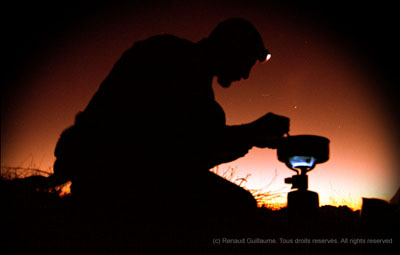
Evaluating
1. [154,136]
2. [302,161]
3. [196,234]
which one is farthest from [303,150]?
[154,136]

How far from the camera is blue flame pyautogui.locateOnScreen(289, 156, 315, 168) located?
8.33 ft

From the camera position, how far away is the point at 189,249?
1.97 metres

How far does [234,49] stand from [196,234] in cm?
186

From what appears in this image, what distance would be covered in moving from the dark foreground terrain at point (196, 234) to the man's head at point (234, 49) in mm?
1483

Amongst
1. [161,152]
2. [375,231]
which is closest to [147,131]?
[161,152]

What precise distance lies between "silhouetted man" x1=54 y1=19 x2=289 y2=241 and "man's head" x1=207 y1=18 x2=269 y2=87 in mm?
382

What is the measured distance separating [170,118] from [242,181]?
2182mm

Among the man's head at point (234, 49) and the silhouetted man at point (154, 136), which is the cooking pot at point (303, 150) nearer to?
the silhouetted man at point (154, 136)

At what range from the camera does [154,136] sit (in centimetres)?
221

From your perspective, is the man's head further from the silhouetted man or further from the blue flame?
the blue flame

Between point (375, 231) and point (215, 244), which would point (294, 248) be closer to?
point (215, 244)

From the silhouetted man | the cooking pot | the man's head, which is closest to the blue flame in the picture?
the cooking pot

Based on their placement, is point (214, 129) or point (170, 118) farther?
point (214, 129)

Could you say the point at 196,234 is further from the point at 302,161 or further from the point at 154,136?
the point at 302,161
